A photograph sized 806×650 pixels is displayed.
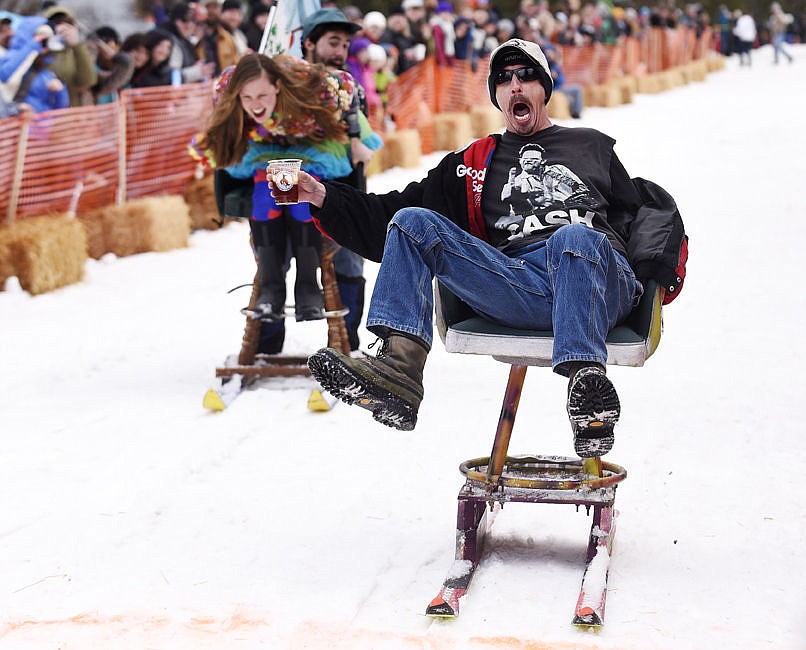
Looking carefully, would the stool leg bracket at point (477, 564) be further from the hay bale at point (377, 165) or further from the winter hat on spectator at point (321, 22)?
the hay bale at point (377, 165)

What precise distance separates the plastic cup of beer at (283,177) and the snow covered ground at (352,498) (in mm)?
1262

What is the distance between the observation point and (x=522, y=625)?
3791 mm

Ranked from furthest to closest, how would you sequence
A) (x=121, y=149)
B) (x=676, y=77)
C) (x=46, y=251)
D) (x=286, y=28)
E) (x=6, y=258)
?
(x=676, y=77)
(x=121, y=149)
(x=46, y=251)
(x=6, y=258)
(x=286, y=28)

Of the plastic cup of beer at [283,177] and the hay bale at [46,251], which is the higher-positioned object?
the plastic cup of beer at [283,177]

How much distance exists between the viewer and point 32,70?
35.4 ft

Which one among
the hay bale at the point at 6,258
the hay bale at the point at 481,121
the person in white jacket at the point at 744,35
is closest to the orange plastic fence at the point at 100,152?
the hay bale at the point at 6,258

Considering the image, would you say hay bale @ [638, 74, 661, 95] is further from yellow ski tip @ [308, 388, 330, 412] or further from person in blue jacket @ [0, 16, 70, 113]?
yellow ski tip @ [308, 388, 330, 412]

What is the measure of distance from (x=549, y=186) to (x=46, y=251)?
644 centimetres

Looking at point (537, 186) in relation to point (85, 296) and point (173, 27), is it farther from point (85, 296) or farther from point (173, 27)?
point (173, 27)

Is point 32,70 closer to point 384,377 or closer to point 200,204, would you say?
point 200,204

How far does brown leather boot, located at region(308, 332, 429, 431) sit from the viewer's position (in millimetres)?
3777

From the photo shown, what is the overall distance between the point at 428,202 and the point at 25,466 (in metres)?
2.37

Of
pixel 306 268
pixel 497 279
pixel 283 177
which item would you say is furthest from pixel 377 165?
pixel 497 279

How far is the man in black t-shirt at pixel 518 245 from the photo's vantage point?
378 centimetres
